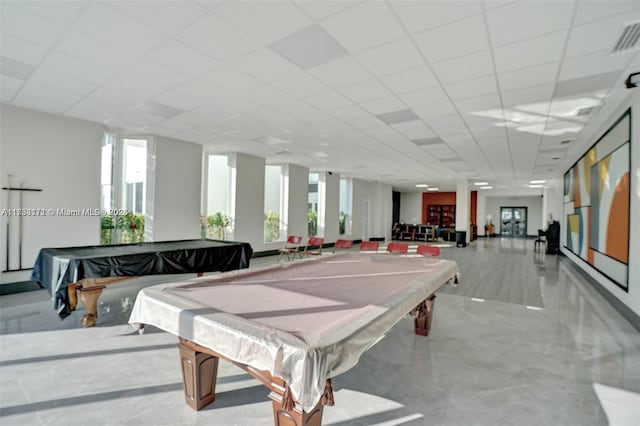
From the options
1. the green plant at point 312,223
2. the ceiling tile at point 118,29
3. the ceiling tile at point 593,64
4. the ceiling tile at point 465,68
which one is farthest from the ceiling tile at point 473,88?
the green plant at point 312,223

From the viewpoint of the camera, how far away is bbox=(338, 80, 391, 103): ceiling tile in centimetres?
394

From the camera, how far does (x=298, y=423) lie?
4.57 feet

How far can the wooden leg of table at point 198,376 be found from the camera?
1993 millimetres

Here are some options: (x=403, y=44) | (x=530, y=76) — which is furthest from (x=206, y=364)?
(x=530, y=76)

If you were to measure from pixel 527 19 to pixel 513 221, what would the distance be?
22.8 metres

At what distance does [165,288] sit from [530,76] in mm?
4391

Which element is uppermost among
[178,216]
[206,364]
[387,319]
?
[178,216]

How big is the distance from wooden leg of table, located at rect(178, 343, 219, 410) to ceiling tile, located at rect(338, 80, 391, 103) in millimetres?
3470

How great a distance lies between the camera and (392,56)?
3.22 metres

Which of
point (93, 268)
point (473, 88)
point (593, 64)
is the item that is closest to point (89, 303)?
point (93, 268)

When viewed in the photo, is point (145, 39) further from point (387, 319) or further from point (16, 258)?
point (16, 258)

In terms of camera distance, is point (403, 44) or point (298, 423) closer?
point (298, 423)

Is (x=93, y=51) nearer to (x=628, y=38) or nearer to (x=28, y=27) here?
(x=28, y=27)

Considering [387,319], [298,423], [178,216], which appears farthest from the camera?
[178,216]
